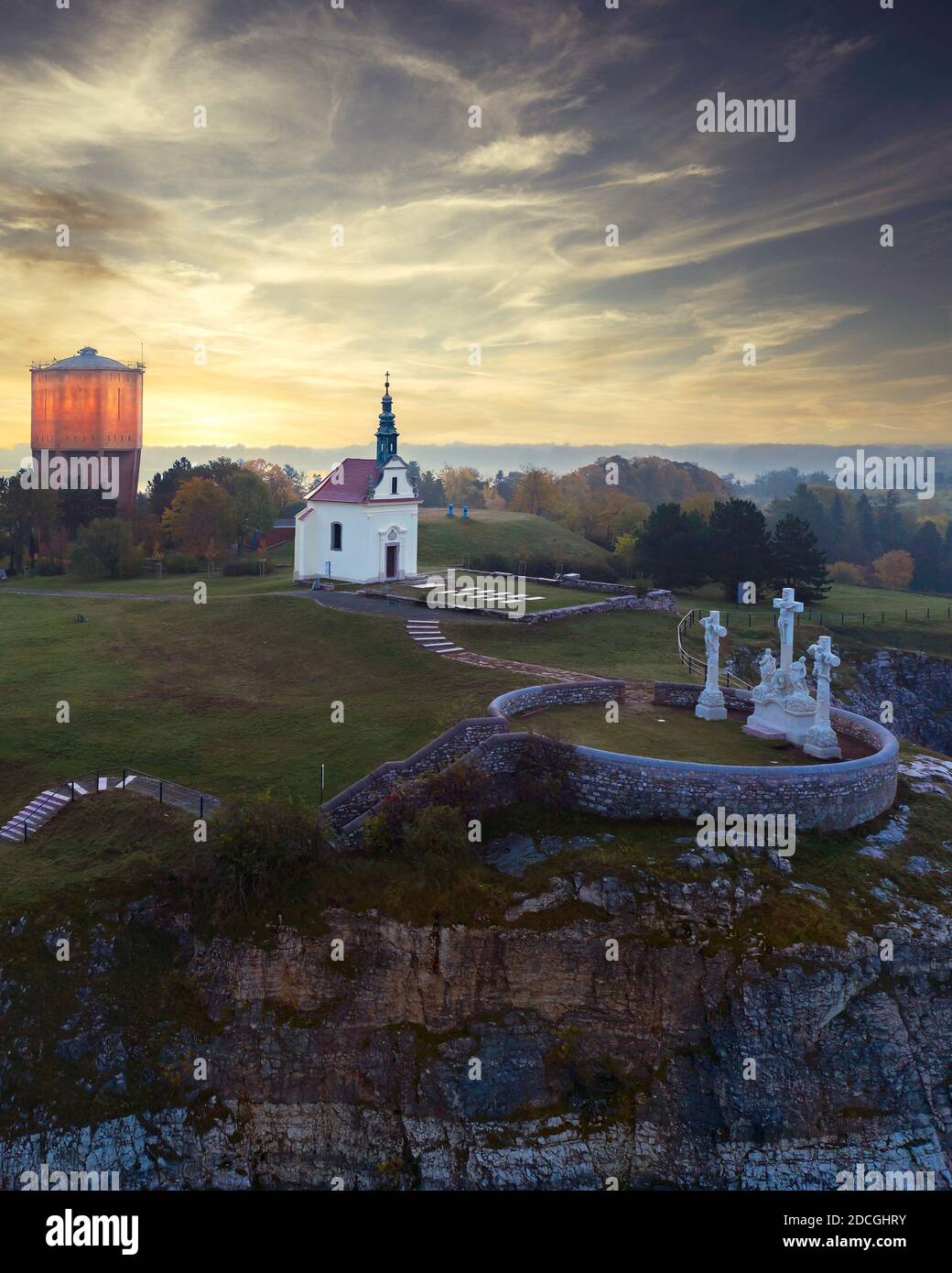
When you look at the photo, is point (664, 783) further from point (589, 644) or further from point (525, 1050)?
point (589, 644)

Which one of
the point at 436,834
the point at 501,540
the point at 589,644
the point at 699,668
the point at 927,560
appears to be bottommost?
the point at 436,834

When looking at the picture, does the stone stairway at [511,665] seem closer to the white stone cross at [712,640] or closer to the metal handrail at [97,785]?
the white stone cross at [712,640]

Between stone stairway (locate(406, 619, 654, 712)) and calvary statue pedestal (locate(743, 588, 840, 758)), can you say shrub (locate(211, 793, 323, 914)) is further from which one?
calvary statue pedestal (locate(743, 588, 840, 758))

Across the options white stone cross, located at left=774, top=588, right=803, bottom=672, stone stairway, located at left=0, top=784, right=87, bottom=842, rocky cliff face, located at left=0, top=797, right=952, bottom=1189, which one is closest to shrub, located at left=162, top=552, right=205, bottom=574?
stone stairway, located at left=0, top=784, right=87, bottom=842

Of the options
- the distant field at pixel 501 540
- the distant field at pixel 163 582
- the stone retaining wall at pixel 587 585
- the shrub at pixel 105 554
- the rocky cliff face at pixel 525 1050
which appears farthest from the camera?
the distant field at pixel 501 540

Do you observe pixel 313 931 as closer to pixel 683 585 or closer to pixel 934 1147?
pixel 934 1147

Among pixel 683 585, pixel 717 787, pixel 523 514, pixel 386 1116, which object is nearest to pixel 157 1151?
pixel 386 1116

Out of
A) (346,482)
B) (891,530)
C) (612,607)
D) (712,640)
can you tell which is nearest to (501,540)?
(346,482)

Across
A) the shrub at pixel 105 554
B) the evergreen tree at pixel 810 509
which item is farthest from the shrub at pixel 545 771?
the evergreen tree at pixel 810 509
